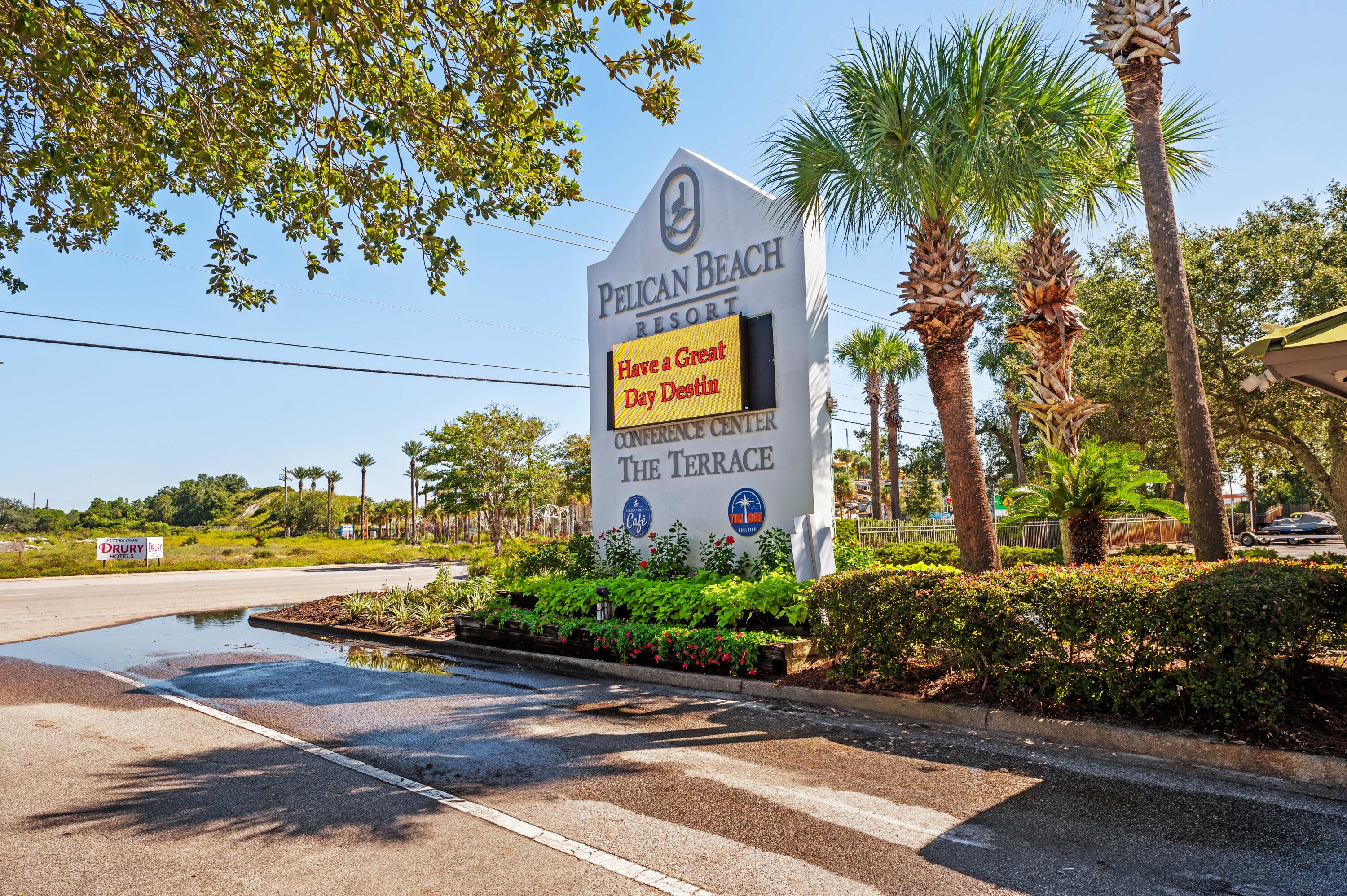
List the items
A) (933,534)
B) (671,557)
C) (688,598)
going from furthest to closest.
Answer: (933,534) → (671,557) → (688,598)

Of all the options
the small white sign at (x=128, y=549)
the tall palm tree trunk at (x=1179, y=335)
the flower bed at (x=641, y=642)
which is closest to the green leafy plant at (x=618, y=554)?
the flower bed at (x=641, y=642)

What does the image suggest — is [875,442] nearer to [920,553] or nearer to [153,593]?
[920,553]

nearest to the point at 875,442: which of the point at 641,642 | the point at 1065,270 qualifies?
the point at 1065,270

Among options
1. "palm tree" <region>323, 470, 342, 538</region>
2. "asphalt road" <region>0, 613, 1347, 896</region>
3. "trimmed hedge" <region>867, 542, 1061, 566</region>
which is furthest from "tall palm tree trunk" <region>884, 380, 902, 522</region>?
"palm tree" <region>323, 470, 342, 538</region>

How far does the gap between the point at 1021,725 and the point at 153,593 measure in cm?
2456

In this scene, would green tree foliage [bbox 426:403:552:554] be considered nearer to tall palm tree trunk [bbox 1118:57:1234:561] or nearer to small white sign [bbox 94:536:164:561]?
small white sign [bbox 94:536:164:561]

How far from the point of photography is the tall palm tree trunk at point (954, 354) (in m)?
8.55

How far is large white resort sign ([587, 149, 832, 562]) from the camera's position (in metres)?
10.2

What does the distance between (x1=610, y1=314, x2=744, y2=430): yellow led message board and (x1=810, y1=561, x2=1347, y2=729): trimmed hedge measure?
420 centimetres

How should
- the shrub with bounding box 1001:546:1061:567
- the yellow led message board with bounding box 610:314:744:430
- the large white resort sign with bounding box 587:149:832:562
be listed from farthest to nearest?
the shrub with bounding box 1001:546:1061:567 → the yellow led message board with bounding box 610:314:744:430 → the large white resort sign with bounding box 587:149:832:562

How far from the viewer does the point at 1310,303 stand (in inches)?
611

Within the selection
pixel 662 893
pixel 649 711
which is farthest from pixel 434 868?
pixel 649 711

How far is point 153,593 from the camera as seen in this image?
2256cm

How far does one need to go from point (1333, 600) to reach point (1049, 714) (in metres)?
2.00
